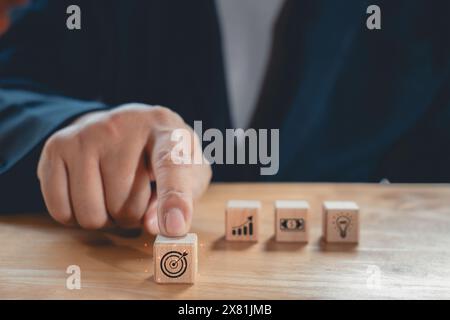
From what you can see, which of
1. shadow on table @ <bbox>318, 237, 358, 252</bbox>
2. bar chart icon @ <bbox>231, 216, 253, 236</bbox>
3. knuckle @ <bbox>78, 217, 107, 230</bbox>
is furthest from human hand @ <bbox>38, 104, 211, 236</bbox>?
shadow on table @ <bbox>318, 237, 358, 252</bbox>

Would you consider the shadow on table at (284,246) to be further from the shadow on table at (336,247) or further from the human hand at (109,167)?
the human hand at (109,167)

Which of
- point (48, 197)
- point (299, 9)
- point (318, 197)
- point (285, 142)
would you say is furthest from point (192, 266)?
point (299, 9)

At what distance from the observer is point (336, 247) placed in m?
0.88

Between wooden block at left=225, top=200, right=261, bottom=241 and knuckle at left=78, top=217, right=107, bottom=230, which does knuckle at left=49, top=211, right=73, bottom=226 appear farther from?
wooden block at left=225, top=200, right=261, bottom=241

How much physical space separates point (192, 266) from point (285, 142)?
93cm

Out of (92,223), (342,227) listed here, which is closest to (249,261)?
(342,227)

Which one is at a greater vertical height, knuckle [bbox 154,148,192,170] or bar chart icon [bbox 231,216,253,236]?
knuckle [bbox 154,148,192,170]

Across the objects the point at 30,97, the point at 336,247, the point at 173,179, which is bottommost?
the point at 336,247

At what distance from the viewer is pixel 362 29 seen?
1.56 metres

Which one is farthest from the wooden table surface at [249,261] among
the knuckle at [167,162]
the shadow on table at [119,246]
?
the knuckle at [167,162]

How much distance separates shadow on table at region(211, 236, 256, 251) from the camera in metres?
0.87

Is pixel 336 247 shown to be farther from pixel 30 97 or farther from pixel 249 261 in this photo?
pixel 30 97

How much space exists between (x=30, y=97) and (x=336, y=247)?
0.77 meters

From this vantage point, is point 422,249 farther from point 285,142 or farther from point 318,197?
point 285,142
